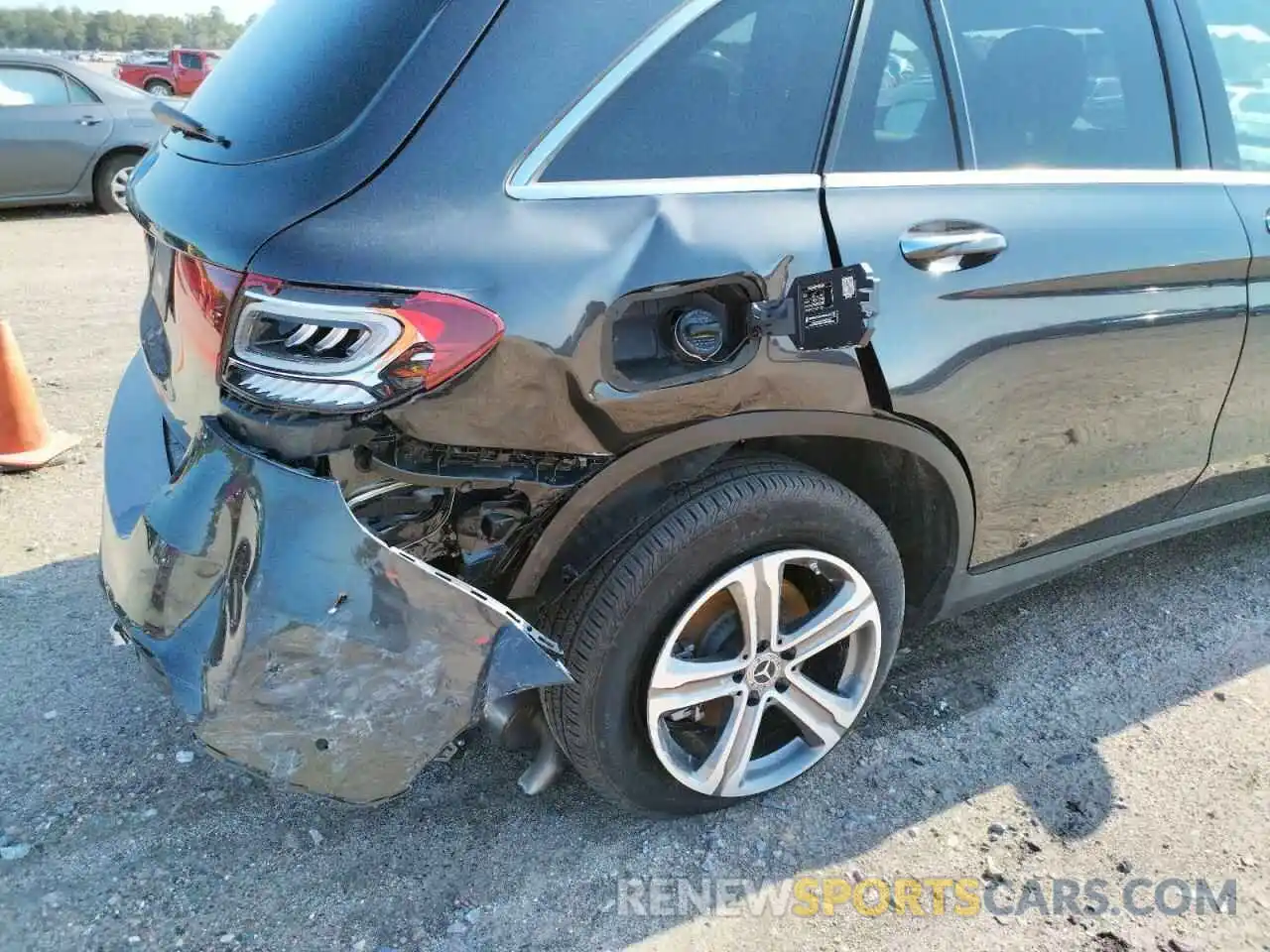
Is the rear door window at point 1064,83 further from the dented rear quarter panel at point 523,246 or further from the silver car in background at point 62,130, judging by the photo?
the silver car in background at point 62,130

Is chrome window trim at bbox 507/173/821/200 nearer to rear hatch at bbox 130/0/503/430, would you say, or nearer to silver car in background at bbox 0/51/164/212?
rear hatch at bbox 130/0/503/430

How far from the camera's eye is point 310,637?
173 cm

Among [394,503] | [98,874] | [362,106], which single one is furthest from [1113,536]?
[98,874]

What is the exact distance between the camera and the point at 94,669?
291 centimetres

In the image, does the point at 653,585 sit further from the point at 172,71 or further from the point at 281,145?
the point at 172,71

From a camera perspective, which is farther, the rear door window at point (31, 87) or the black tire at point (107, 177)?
the black tire at point (107, 177)

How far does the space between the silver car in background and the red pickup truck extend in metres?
22.5

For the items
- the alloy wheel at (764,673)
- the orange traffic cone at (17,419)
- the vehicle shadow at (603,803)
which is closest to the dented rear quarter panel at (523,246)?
the alloy wheel at (764,673)

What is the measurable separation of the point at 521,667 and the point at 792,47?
4.36ft

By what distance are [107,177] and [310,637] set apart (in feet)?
31.1

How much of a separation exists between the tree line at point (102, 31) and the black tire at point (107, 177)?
197 feet

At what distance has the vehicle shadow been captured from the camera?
2207 mm

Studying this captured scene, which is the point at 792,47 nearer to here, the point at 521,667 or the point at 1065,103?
the point at 1065,103

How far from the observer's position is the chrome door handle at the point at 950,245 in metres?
2.11
